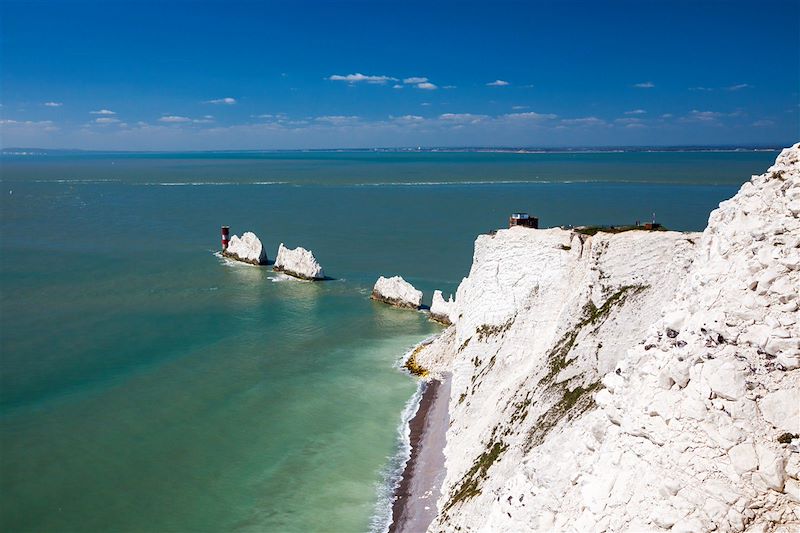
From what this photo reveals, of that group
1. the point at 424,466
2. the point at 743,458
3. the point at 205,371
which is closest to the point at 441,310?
the point at 205,371

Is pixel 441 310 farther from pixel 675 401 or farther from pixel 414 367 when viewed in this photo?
pixel 675 401

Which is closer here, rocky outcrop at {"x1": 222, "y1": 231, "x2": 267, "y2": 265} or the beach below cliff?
the beach below cliff

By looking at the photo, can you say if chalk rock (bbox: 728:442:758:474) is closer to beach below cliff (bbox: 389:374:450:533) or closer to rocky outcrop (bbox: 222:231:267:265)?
beach below cliff (bbox: 389:374:450:533)

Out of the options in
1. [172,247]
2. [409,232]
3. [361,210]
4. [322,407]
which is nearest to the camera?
[322,407]

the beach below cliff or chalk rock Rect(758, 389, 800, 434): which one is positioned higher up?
chalk rock Rect(758, 389, 800, 434)

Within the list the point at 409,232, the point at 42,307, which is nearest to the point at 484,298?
the point at 42,307

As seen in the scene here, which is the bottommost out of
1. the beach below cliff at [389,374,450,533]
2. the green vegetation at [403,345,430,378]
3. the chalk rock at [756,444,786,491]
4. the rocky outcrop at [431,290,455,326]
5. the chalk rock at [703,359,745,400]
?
the beach below cliff at [389,374,450,533]

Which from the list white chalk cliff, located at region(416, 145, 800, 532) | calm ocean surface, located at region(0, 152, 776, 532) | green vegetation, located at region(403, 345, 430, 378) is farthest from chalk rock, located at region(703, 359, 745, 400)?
green vegetation, located at region(403, 345, 430, 378)

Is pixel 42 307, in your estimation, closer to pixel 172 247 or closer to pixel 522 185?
pixel 172 247
